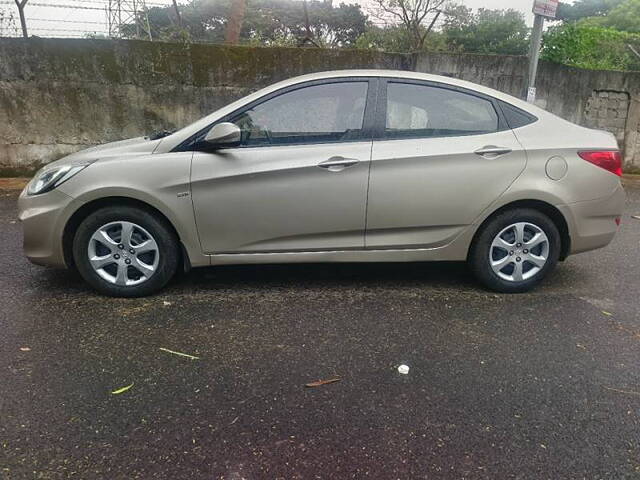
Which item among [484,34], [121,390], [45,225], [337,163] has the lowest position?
[121,390]

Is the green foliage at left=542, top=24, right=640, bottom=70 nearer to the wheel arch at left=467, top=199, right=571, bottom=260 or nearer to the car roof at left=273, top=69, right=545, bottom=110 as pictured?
the car roof at left=273, top=69, right=545, bottom=110

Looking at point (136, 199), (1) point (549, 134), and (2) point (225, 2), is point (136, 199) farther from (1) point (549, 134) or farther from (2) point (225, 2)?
(2) point (225, 2)

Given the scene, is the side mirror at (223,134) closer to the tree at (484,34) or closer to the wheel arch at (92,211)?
the wheel arch at (92,211)

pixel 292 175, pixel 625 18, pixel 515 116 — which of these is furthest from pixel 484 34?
pixel 625 18

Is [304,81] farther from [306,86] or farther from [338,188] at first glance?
[338,188]

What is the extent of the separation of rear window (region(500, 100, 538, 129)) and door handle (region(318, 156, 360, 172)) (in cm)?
122

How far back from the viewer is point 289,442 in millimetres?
2275

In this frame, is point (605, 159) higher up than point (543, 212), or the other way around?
Result: point (605, 159)

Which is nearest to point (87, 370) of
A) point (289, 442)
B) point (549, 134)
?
point (289, 442)

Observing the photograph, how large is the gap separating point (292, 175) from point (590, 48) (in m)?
8.43

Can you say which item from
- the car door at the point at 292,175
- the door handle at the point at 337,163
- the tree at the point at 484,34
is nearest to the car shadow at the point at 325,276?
the car door at the point at 292,175

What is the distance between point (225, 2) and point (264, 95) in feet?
51.7

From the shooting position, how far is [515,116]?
12.8 ft

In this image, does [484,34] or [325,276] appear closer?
[325,276]
